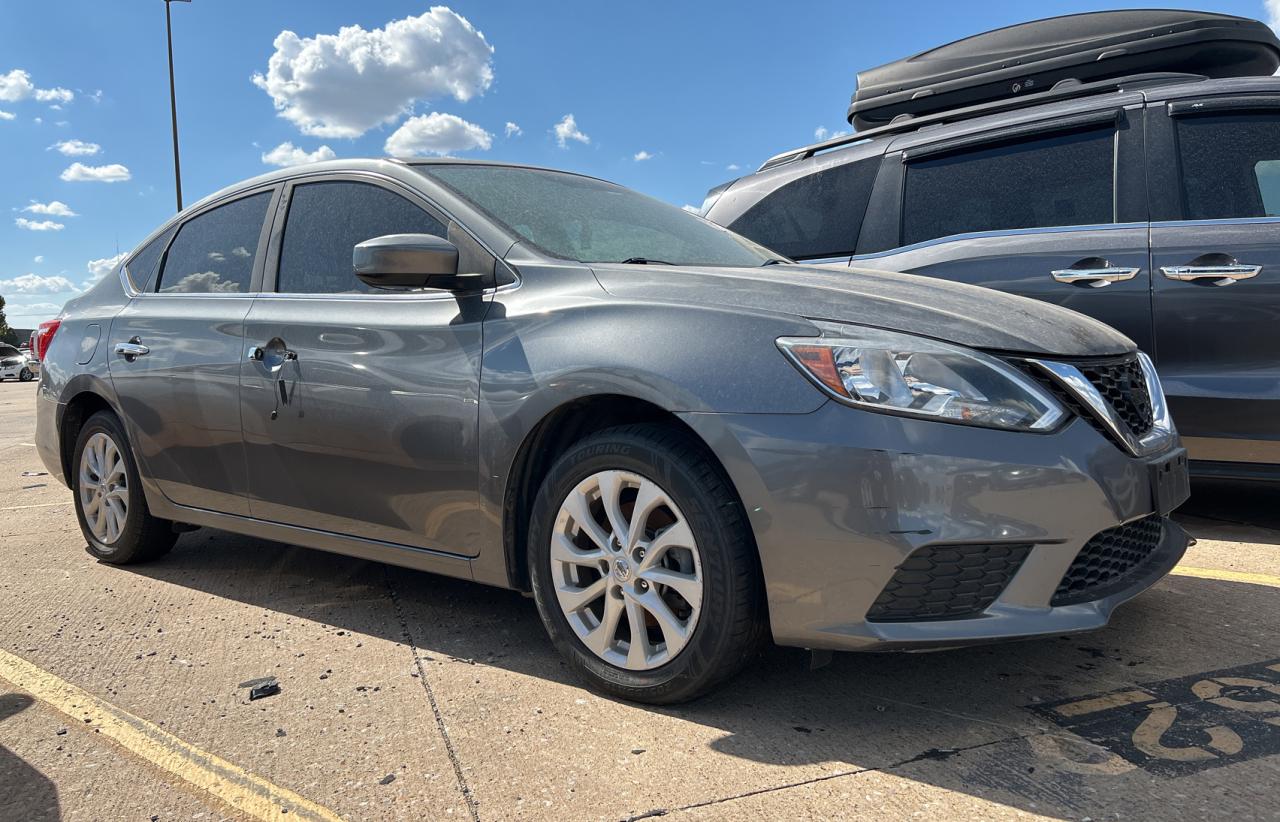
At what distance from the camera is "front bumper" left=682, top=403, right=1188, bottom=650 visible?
223cm

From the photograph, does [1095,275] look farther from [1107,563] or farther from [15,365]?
[15,365]

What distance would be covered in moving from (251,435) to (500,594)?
1061 millimetres

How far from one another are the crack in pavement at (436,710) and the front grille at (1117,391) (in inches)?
63.4

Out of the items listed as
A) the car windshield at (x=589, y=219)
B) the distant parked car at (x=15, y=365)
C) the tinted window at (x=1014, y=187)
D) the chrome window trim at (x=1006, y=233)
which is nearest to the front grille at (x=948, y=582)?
the car windshield at (x=589, y=219)

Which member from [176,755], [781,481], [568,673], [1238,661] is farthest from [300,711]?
[1238,661]

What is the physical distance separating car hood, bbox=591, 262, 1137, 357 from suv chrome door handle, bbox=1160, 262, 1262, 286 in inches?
58.0

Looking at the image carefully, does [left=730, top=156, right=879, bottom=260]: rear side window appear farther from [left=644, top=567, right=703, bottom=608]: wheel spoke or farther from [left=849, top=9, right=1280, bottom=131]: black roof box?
[left=644, top=567, right=703, bottom=608]: wheel spoke

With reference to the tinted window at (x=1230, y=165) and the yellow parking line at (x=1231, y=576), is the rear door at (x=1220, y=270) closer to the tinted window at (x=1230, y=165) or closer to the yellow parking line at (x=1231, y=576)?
the tinted window at (x=1230, y=165)

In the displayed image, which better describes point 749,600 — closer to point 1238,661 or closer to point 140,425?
point 1238,661

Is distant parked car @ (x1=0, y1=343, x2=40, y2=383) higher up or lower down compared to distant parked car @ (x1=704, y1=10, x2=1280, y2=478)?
lower down

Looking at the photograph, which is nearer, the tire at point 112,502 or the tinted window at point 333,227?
the tinted window at point 333,227

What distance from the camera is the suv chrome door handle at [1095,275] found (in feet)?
13.6

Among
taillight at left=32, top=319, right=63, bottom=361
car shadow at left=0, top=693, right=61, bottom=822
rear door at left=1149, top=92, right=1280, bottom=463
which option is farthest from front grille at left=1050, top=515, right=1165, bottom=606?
taillight at left=32, top=319, right=63, bottom=361

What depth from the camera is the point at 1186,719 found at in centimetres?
241
